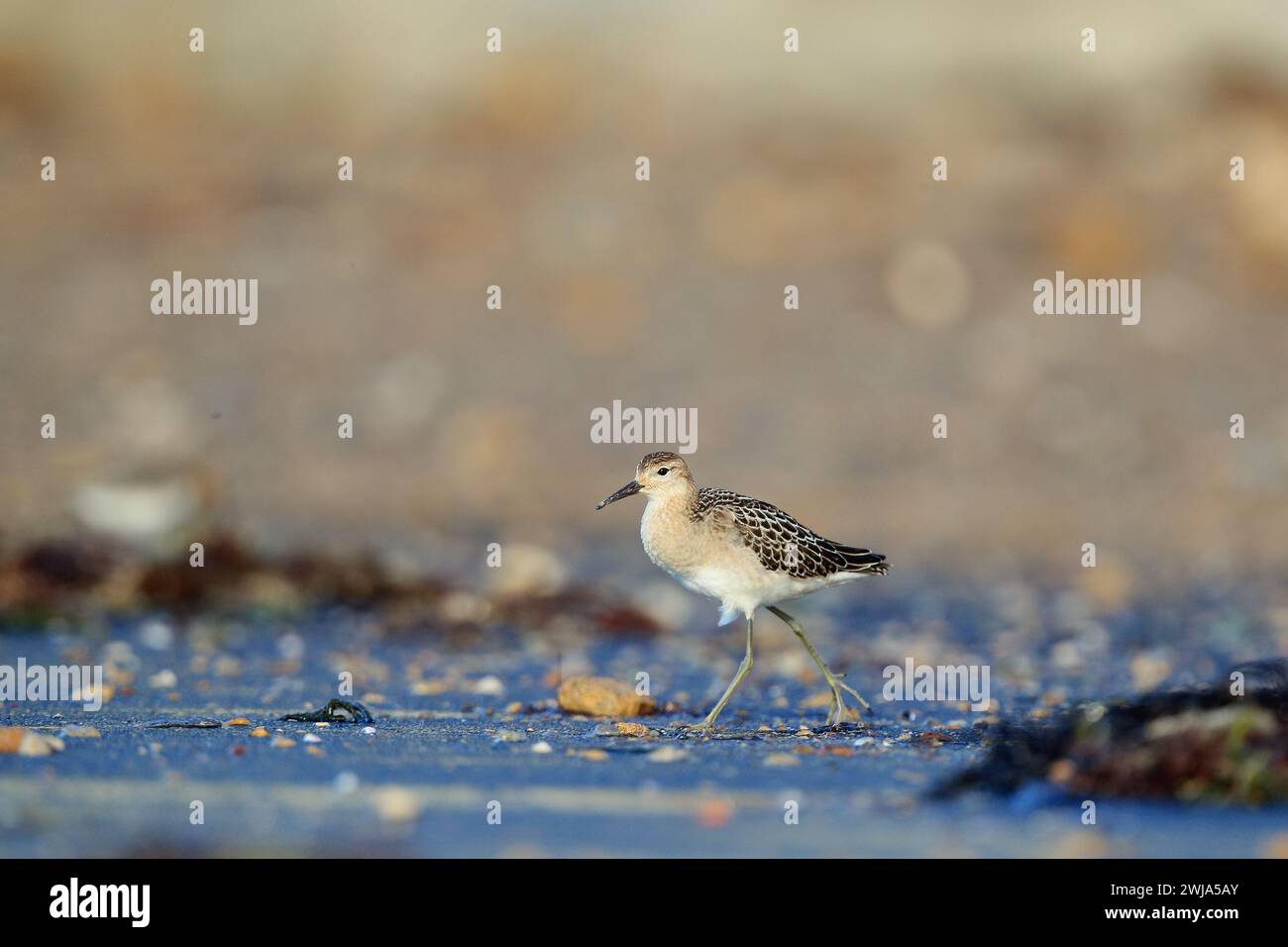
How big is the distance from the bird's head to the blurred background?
598 centimetres

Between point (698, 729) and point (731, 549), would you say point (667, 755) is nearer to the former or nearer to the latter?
point (698, 729)

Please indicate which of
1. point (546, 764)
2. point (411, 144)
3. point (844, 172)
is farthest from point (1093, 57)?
point (546, 764)

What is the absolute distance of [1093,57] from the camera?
22266mm

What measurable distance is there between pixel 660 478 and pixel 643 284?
11.6m

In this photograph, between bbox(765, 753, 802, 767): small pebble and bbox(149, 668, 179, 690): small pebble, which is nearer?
bbox(765, 753, 802, 767): small pebble

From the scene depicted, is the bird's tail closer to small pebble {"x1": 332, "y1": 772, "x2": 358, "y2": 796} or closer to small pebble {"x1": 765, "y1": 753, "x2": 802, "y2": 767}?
small pebble {"x1": 765, "y1": 753, "x2": 802, "y2": 767}

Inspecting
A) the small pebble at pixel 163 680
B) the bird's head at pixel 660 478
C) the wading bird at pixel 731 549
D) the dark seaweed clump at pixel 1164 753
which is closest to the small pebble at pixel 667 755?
the wading bird at pixel 731 549

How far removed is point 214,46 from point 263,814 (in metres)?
19.1

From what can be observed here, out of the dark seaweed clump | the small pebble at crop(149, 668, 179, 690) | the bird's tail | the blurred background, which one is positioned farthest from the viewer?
the blurred background

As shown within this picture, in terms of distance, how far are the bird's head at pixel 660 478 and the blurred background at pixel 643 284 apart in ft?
19.6

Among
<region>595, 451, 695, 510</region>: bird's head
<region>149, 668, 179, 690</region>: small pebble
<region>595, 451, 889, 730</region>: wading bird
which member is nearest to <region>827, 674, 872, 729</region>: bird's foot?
<region>595, 451, 889, 730</region>: wading bird

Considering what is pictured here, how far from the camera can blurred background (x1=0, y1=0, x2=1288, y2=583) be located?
1658cm

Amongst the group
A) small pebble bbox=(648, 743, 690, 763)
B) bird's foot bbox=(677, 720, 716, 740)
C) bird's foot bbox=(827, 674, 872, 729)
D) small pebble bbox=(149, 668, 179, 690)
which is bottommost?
small pebble bbox=(648, 743, 690, 763)
